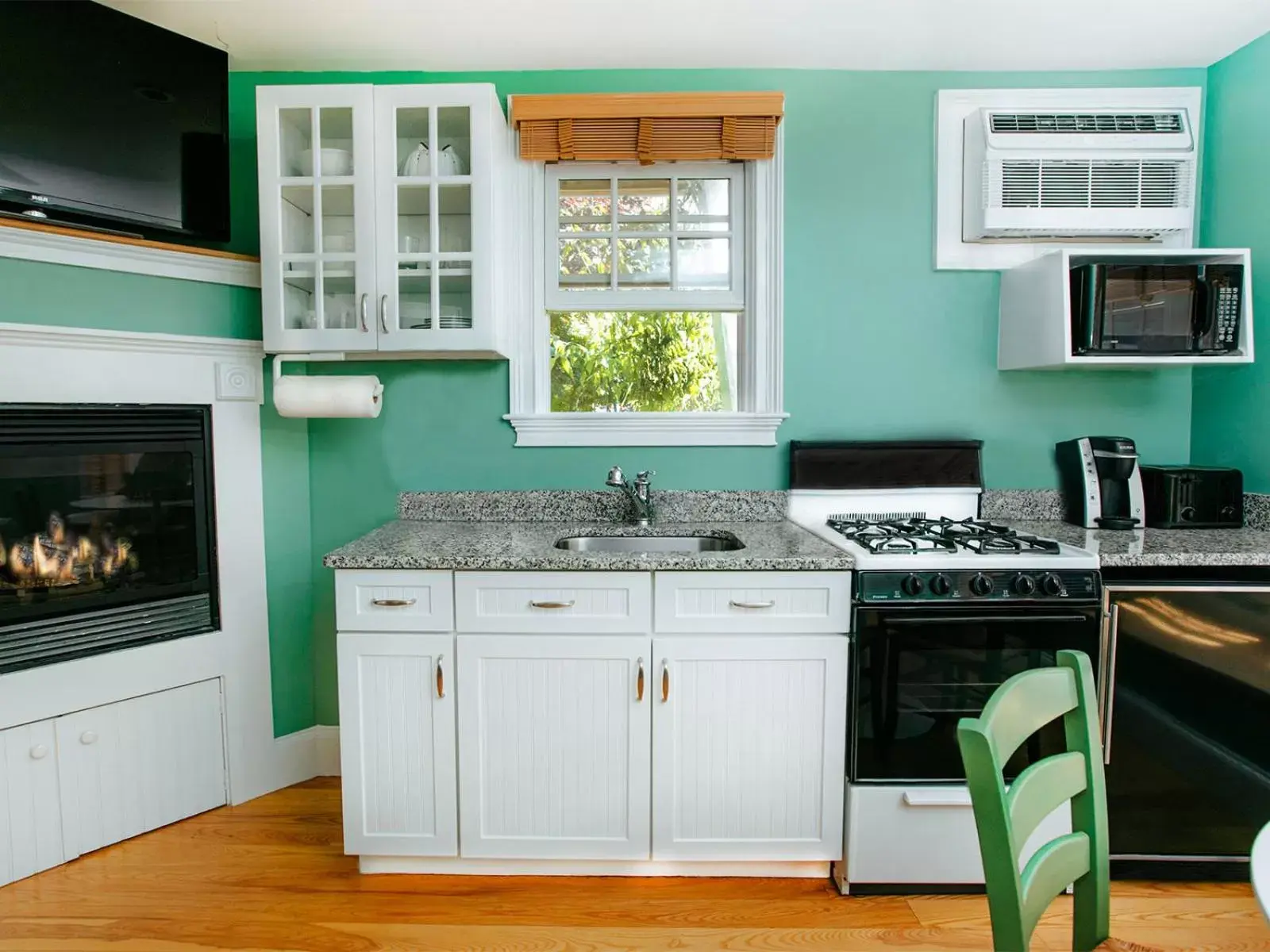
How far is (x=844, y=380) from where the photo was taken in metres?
2.53

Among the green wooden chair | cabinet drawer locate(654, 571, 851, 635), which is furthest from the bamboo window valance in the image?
the green wooden chair

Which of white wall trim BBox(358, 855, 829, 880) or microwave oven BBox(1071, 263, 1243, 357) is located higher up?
microwave oven BBox(1071, 263, 1243, 357)

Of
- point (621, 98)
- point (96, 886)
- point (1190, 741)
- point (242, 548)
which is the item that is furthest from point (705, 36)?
point (96, 886)

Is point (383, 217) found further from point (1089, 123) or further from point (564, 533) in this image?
point (1089, 123)

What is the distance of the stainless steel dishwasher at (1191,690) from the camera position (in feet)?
6.16

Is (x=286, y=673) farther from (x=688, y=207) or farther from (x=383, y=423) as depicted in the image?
(x=688, y=207)

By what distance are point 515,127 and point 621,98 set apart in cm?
38

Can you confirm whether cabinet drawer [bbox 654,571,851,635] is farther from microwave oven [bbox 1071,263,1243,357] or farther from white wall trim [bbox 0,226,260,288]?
white wall trim [bbox 0,226,260,288]

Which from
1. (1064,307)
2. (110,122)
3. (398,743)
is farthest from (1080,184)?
(110,122)

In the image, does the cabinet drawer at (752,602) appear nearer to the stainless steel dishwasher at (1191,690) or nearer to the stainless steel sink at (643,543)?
the stainless steel sink at (643,543)

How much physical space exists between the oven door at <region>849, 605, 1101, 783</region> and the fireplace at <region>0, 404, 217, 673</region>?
80.8 inches

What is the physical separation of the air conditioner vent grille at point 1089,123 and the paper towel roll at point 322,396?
2253 mm

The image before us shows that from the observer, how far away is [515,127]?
241cm

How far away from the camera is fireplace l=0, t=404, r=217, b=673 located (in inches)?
78.7
